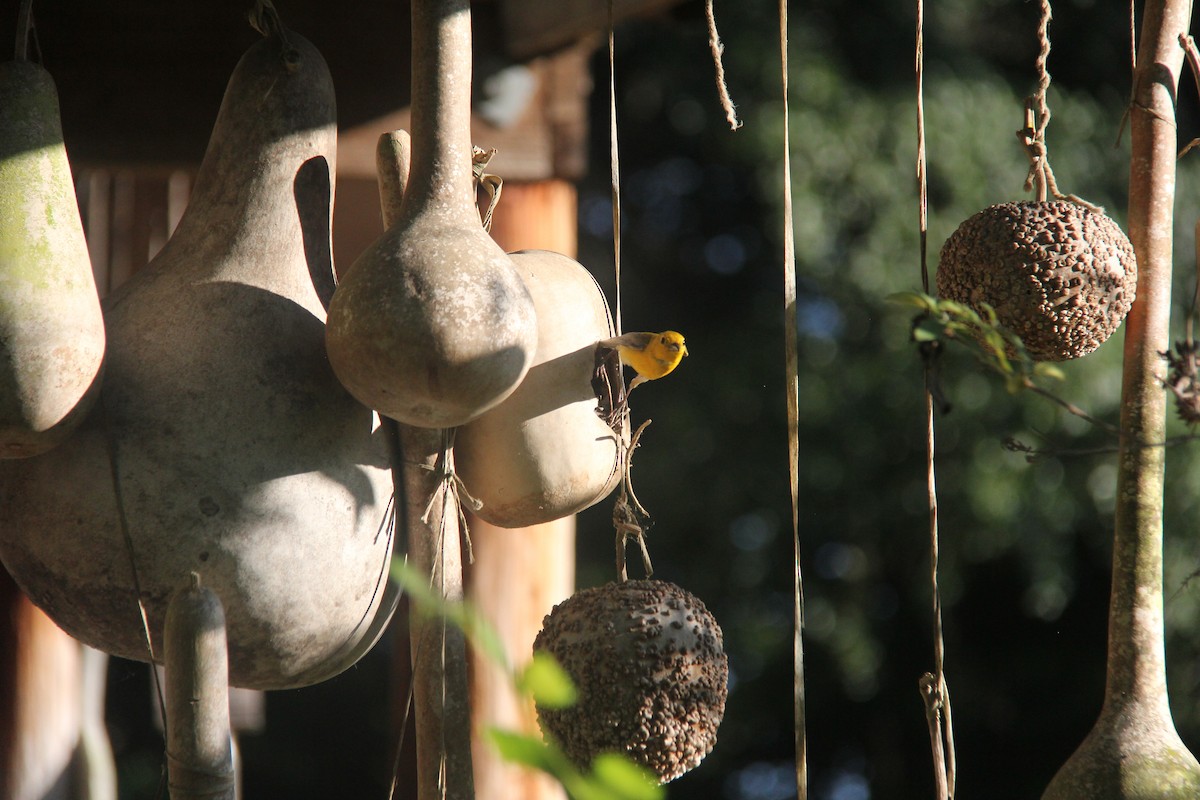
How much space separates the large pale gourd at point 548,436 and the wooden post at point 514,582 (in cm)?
40

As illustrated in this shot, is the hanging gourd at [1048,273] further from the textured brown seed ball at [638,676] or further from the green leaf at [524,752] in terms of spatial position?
the green leaf at [524,752]

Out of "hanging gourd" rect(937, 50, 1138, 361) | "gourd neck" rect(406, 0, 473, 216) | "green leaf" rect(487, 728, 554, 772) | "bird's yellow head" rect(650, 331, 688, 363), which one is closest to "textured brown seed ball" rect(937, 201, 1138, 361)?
"hanging gourd" rect(937, 50, 1138, 361)

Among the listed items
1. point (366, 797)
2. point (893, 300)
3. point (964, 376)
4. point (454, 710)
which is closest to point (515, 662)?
point (454, 710)

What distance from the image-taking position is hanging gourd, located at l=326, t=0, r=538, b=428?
608 mm

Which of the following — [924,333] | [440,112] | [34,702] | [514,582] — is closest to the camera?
[924,333]

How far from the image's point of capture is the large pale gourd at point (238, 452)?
666mm

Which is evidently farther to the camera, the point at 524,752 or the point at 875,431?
the point at 875,431

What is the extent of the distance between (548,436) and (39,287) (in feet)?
0.91

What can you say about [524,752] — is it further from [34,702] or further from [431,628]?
[34,702]

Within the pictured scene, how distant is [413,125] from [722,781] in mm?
2683

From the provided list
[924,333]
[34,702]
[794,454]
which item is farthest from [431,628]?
[34,702]

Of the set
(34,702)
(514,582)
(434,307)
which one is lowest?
(34,702)

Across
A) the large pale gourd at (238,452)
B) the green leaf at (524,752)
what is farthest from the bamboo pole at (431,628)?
the green leaf at (524,752)

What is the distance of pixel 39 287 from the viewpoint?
620mm
